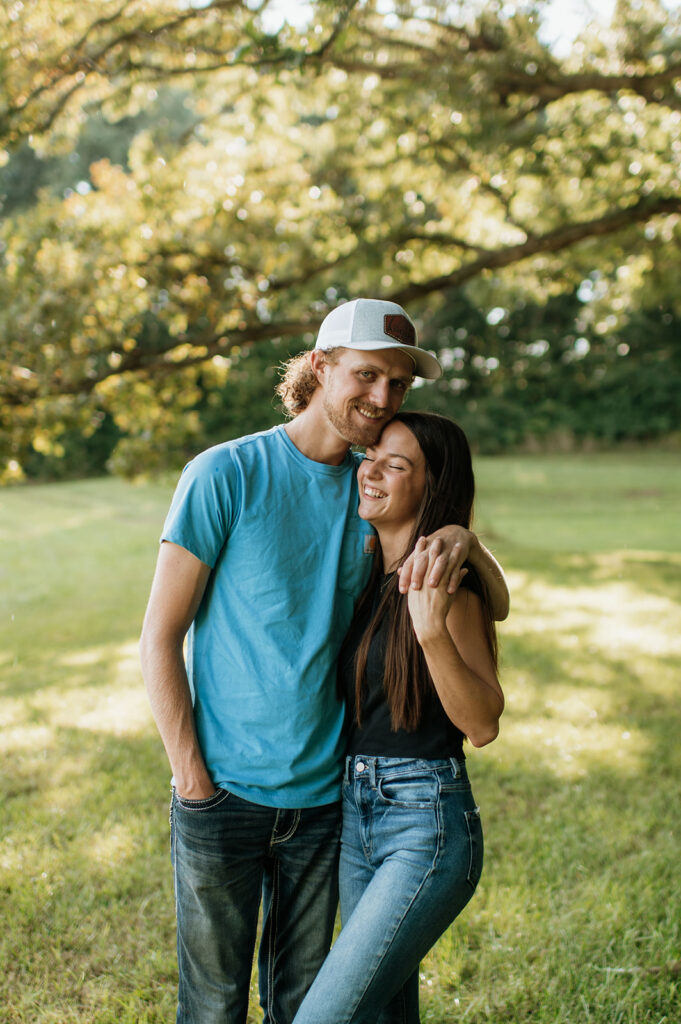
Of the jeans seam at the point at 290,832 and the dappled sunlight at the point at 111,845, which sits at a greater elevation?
the jeans seam at the point at 290,832

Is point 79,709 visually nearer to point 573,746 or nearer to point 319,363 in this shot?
point 573,746

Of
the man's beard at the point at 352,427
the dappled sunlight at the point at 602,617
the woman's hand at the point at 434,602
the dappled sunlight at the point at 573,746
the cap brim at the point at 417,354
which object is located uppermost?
the cap brim at the point at 417,354

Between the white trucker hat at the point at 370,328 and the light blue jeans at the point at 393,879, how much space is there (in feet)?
4.10

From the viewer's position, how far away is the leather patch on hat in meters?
2.65

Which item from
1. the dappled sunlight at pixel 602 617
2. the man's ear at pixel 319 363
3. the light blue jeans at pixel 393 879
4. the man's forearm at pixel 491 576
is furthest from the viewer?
the dappled sunlight at pixel 602 617

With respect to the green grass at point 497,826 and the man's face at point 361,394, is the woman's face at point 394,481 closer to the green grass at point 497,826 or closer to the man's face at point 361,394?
the man's face at point 361,394

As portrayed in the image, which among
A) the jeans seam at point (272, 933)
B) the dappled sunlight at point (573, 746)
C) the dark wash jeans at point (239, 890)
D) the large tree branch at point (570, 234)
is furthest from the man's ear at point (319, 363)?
the large tree branch at point (570, 234)

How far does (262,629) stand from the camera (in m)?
2.46

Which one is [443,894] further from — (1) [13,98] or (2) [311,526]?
(1) [13,98]

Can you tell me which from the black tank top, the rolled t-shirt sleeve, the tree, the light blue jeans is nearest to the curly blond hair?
the rolled t-shirt sleeve

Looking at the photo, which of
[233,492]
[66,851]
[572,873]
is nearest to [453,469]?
[233,492]

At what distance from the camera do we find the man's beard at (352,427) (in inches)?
104

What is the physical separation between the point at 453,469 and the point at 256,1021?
2.37 meters

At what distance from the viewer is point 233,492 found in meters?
2.47
